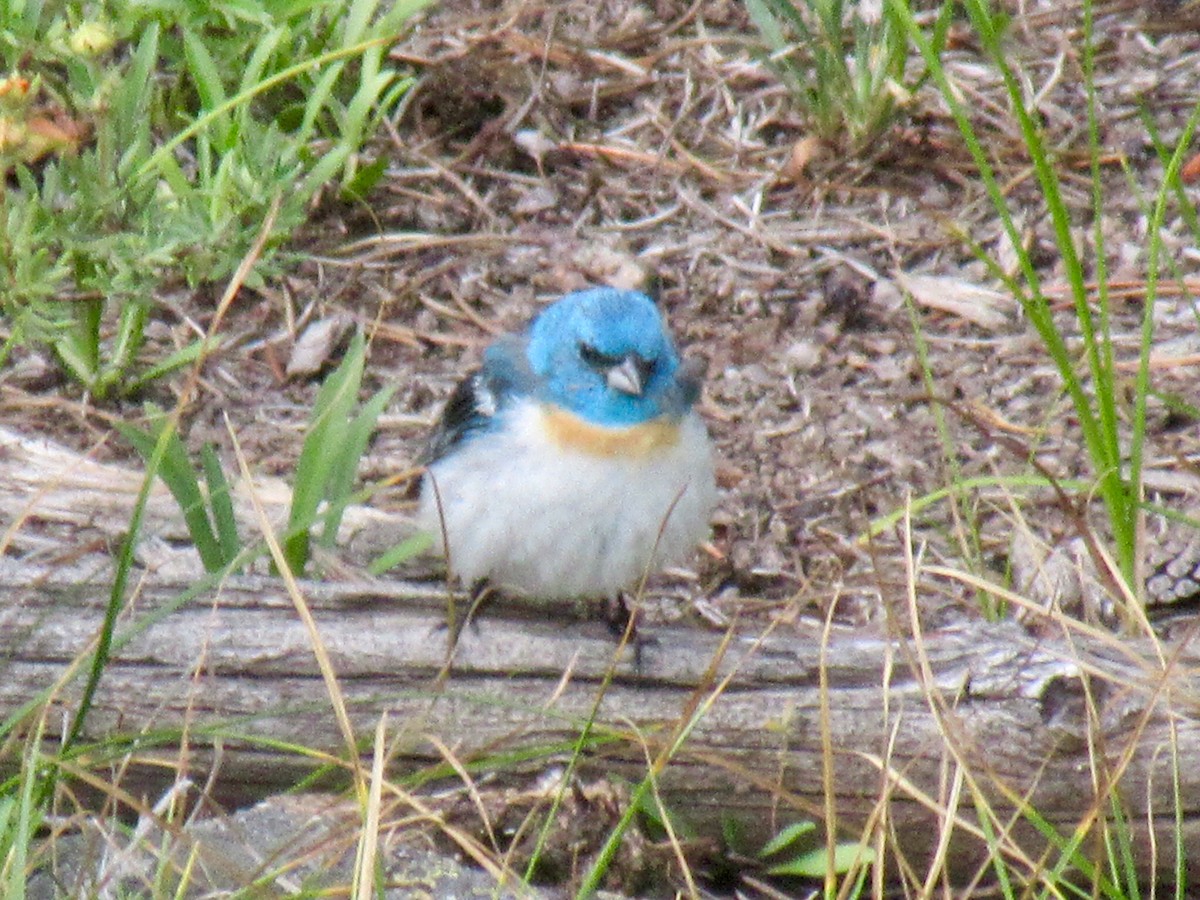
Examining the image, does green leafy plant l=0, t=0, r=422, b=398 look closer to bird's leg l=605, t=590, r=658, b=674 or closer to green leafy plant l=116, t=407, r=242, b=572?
green leafy plant l=116, t=407, r=242, b=572

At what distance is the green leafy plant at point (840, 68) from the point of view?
555 cm

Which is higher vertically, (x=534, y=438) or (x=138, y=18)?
(x=138, y=18)

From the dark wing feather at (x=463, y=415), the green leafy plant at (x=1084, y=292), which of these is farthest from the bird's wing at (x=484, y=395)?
the green leafy plant at (x=1084, y=292)

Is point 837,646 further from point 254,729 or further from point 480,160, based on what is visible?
point 480,160

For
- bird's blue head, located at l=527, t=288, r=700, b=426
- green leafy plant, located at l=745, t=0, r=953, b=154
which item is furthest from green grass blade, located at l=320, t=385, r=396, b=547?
green leafy plant, located at l=745, t=0, r=953, b=154

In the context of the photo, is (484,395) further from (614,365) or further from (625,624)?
(625,624)

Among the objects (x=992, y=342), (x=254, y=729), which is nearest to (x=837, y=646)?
(x=254, y=729)

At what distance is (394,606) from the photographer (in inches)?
153

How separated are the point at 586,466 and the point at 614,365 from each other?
272 mm

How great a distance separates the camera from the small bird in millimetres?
3975

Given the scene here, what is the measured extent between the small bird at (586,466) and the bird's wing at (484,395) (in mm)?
11

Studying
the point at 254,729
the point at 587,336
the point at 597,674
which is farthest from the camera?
the point at 587,336

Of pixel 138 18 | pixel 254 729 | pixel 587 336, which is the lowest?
pixel 254 729

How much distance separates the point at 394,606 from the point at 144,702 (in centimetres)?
60
